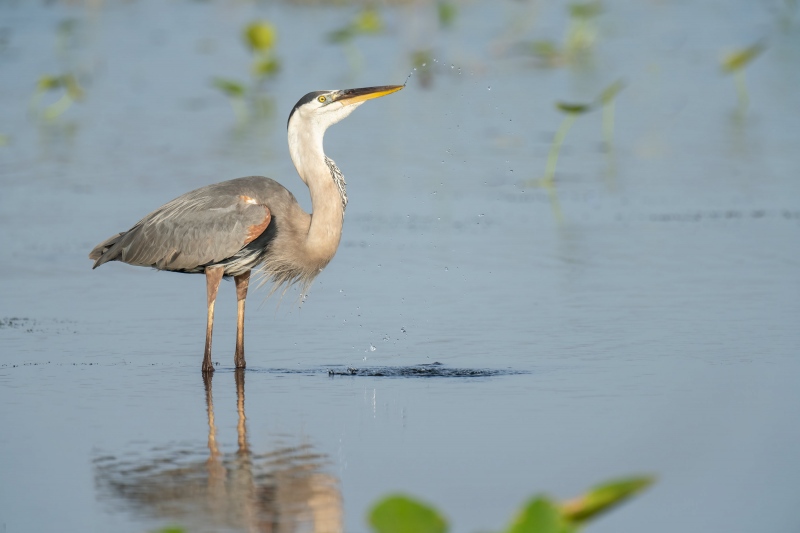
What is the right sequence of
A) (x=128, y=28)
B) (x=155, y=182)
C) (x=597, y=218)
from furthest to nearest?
1. (x=128, y=28)
2. (x=155, y=182)
3. (x=597, y=218)

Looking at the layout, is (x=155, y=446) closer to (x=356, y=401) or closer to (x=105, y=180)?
(x=356, y=401)

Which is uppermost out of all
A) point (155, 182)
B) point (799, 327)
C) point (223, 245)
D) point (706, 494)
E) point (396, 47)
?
point (396, 47)

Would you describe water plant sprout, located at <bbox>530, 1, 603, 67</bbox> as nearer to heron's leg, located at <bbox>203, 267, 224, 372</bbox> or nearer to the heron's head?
the heron's head

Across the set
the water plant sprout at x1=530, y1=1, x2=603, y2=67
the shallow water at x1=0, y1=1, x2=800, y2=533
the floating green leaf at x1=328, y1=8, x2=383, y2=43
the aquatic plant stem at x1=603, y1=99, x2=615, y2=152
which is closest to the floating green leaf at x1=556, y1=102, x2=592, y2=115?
the shallow water at x1=0, y1=1, x2=800, y2=533

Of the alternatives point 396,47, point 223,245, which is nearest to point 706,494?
point 223,245

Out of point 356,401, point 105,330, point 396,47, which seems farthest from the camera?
point 396,47

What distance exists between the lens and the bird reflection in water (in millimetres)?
5758

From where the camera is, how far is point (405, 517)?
349cm

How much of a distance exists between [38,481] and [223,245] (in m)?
2.60

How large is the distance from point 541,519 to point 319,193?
18.8ft

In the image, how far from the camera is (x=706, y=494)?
6051mm

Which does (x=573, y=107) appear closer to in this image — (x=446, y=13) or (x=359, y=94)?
(x=359, y=94)

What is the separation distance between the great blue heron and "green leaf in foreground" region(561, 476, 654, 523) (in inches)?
219

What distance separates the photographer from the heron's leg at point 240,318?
855 centimetres
